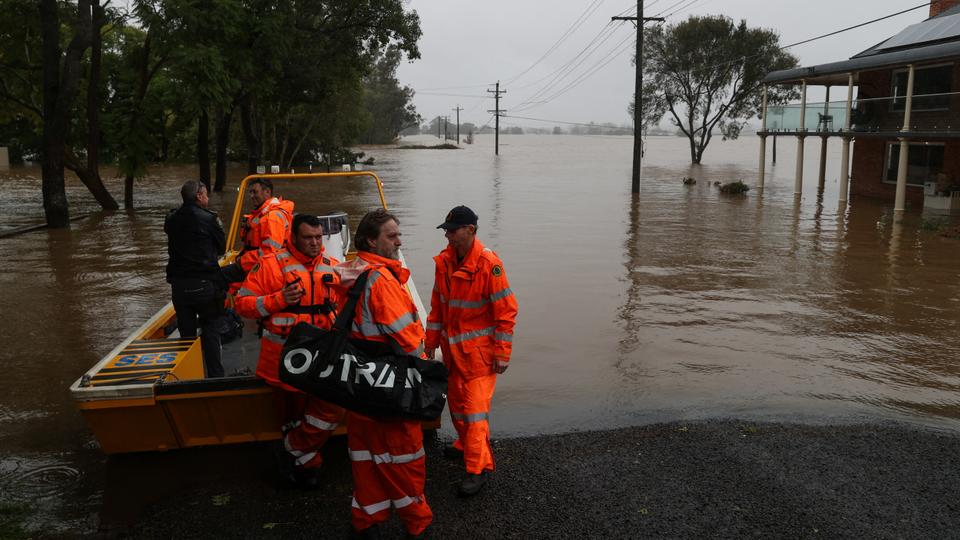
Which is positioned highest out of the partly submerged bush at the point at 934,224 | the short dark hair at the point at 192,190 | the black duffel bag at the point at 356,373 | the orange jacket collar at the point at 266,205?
the short dark hair at the point at 192,190

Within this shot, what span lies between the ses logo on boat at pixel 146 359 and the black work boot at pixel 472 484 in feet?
7.98

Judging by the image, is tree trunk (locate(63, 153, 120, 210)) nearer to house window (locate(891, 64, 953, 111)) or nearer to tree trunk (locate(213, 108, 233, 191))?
tree trunk (locate(213, 108, 233, 191))

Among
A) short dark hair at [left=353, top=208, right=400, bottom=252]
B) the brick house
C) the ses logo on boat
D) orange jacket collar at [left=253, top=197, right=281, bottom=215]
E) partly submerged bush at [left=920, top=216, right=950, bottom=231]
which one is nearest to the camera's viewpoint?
short dark hair at [left=353, top=208, right=400, bottom=252]

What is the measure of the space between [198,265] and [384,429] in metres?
2.71

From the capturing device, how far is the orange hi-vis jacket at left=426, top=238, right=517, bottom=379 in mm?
4891

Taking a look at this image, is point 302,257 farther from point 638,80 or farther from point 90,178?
point 638,80

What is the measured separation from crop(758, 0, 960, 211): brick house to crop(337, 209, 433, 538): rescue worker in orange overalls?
19568 millimetres

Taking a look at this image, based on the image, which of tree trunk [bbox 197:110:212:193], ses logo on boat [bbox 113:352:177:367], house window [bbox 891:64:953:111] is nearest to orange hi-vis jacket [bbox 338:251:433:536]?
ses logo on boat [bbox 113:352:177:367]

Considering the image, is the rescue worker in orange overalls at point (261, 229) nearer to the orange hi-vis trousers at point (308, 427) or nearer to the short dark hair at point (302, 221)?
the short dark hair at point (302, 221)

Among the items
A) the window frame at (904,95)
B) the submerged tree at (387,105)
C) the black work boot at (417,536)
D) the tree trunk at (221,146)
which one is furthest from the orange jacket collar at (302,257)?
the submerged tree at (387,105)

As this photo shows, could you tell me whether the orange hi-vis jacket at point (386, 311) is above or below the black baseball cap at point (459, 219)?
below

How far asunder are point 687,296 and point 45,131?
52.0ft

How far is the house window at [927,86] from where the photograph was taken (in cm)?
2209

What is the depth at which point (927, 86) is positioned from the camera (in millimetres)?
24312
